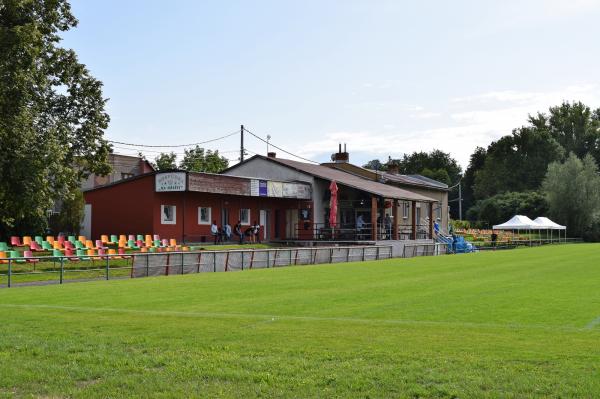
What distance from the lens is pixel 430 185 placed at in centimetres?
6662

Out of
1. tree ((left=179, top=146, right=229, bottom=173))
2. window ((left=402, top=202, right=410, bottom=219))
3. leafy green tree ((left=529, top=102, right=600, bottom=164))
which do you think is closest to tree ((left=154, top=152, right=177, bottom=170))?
tree ((left=179, top=146, right=229, bottom=173))

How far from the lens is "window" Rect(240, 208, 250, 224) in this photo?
4800 centimetres

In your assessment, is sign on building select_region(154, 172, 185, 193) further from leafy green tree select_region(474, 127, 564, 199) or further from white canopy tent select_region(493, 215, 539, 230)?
leafy green tree select_region(474, 127, 564, 199)

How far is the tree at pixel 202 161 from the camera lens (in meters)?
79.6

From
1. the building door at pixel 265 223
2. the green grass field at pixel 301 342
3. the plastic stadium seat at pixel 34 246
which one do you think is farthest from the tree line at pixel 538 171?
the green grass field at pixel 301 342

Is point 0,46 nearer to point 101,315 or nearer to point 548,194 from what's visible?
point 101,315

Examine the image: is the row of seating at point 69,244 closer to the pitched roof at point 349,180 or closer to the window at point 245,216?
the window at point 245,216

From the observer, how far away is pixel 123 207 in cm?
4322

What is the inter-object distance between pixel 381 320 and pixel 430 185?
A: 5515cm

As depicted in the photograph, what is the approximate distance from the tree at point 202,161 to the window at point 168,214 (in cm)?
3604

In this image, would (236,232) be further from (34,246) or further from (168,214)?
(34,246)

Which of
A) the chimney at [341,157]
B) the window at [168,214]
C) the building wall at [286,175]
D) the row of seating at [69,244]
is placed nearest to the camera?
the row of seating at [69,244]

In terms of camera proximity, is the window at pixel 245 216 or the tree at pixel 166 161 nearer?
the window at pixel 245 216

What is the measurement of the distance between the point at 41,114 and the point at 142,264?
36.0 feet
